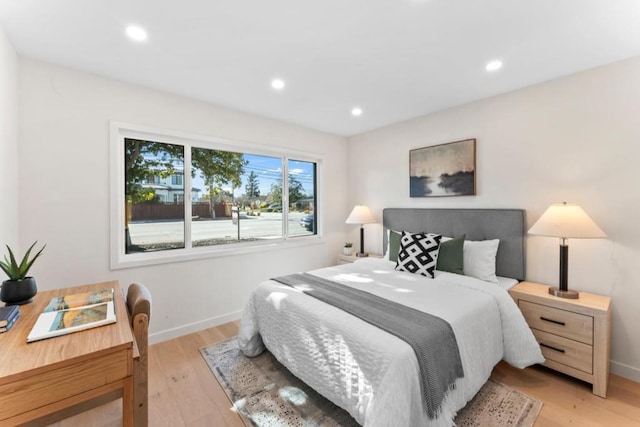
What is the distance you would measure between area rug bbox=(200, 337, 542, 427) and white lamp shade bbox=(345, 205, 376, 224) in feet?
6.99

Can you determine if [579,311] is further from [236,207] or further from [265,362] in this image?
[236,207]

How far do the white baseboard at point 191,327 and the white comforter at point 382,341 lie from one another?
831 millimetres

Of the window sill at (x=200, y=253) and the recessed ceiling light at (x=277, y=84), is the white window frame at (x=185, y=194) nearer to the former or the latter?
the window sill at (x=200, y=253)

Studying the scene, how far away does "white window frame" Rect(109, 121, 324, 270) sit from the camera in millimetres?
2447

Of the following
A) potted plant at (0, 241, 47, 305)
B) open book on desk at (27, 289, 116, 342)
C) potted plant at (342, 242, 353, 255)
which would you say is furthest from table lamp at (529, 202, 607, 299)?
potted plant at (0, 241, 47, 305)

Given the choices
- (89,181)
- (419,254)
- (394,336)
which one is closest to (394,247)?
(419,254)

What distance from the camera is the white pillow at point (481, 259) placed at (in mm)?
2533

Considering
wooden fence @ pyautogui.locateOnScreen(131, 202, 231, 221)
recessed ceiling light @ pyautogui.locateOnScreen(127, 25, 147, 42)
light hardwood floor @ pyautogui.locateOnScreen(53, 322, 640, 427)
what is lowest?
light hardwood floor @ pyautogui.locateOnScreen(53, 322, 640, 427)

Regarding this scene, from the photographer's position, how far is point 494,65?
221cm

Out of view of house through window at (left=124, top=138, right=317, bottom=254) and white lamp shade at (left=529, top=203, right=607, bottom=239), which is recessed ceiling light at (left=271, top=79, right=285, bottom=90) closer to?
view of house through window at (left=124, top=138, right=317, bottom=254)

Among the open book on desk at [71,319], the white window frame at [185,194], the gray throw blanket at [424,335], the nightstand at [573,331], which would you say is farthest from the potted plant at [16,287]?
the nightstand at [573,331]

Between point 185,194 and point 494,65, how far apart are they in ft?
10.5

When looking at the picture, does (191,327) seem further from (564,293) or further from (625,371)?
(625,371)

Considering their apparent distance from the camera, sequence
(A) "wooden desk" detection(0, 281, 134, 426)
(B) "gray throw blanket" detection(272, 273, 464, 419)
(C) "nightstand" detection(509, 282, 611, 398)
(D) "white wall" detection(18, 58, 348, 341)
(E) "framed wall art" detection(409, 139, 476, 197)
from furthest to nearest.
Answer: (E) "framed wall art" detection(409, 139, 476, 197) < (D) "white wall" detection(18, 58, 348, 341) < (C) "nightstand" detection(509, 282, 611, 398) < (B) "gray throw blanket" detection(272, 273, 464, 419) < (A) "wooden desk" detection(0, 281, 134, 426)
